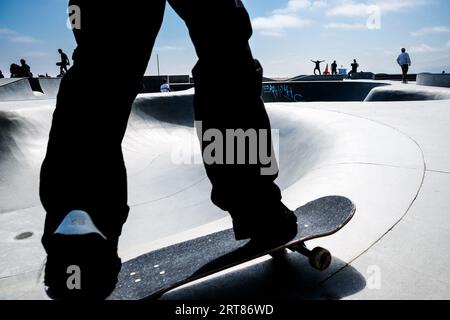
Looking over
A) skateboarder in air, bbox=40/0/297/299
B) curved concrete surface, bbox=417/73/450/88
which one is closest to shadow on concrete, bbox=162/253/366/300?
skateboarder in air, bbox=40/0/297/299

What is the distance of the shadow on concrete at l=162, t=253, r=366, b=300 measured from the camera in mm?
1148

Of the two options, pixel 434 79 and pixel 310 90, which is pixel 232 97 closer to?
pixel 434 79

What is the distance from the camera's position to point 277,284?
1.22 m

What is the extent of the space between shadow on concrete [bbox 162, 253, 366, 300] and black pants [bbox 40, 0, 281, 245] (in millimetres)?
242

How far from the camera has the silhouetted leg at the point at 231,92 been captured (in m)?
1.20

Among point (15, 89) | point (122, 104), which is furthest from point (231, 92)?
point (15, 89)

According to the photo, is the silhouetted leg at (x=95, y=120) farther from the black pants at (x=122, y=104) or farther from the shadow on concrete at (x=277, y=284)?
the shadow on concrete at (x=277, y=284)

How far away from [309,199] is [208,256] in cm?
93

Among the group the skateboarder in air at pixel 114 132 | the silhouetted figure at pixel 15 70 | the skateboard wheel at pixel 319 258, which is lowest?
the skateboard wheel at pixel 319 258

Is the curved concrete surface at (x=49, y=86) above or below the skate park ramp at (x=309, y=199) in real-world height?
above

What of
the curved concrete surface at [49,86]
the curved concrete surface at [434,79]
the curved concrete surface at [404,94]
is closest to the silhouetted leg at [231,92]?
the curved concrete surface at [404,94]

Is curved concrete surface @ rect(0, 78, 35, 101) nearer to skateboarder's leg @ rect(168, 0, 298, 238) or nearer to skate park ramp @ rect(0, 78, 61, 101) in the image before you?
skate park ramp @ rect(0, 78, 61, 101)

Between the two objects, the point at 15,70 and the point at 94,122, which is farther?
the point at 15,70
